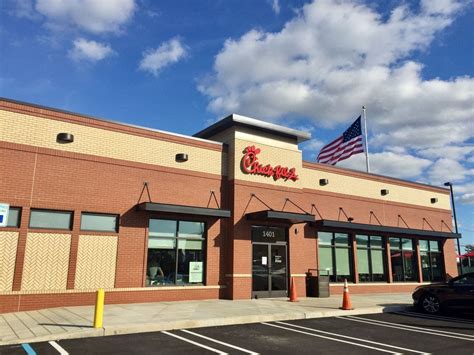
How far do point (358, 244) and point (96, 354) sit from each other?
16.7m

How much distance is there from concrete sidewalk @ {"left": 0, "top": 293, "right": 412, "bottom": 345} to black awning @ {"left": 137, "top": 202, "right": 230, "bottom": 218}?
328cm

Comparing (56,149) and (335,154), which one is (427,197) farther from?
(56,149)

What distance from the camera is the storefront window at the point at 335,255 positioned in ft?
67.7

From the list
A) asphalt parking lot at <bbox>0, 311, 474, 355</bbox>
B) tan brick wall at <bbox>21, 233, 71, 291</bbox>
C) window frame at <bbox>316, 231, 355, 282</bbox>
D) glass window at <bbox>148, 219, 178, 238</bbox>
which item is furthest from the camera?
window frame at <bbox>316, 231, 355, 282</bbox>

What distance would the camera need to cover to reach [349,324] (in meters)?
12.3

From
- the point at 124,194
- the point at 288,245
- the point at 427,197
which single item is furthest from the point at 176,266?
the point at 427,197

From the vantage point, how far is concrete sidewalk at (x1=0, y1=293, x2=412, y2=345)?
976 centimetres

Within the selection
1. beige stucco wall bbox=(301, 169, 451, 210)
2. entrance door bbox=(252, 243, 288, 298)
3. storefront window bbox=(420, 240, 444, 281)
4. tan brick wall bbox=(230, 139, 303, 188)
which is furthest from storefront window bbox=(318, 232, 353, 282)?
storefront window bbox=(420, 240, 444, 281)

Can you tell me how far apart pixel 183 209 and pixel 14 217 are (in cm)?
561

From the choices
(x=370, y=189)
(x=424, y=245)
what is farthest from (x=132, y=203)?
(x=424, y=245)

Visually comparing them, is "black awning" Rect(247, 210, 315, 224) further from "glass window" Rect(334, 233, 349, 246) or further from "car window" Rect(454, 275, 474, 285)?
"car window" Rect(454, 275, 474, 285)

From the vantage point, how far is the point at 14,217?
13.5 metres

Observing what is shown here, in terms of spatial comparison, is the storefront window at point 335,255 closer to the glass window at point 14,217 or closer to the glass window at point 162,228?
the glass window at point 162,228

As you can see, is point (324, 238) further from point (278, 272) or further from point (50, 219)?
point (50, 219)
